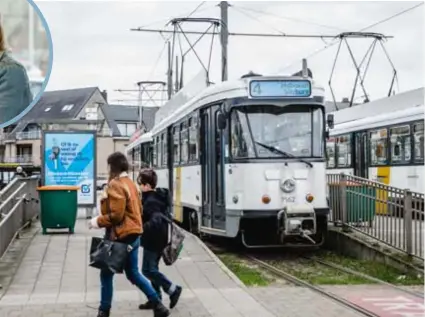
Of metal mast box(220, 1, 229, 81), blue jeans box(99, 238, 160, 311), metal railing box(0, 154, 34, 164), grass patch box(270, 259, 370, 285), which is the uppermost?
metal mast box(220, 1, 229, 81)

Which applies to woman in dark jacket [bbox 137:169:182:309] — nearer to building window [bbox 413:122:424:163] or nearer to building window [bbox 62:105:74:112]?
building window [bbox 413:122:424:163]

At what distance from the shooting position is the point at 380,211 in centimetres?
1362

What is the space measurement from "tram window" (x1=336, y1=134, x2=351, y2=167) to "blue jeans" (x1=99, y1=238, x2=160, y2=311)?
17907 millimetres

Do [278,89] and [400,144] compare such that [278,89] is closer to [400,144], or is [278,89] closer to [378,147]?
[400,144]

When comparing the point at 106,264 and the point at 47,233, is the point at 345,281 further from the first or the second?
the point at 47,233

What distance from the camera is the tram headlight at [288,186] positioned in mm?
13922

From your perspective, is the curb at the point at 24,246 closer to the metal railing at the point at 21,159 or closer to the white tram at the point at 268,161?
the white tram at the point at 268,161

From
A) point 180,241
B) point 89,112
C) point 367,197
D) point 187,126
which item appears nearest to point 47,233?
point 187,126

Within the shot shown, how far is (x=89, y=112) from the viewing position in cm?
9700

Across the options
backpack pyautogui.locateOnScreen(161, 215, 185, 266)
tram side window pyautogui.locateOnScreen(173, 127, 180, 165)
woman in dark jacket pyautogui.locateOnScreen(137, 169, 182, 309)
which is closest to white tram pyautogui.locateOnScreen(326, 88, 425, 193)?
tram side window pyautogui.locateOnScreen(173, 127, 180, 165)

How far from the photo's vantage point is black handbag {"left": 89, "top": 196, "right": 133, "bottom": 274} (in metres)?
7.51

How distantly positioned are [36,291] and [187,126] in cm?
849

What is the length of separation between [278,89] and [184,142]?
4242mm

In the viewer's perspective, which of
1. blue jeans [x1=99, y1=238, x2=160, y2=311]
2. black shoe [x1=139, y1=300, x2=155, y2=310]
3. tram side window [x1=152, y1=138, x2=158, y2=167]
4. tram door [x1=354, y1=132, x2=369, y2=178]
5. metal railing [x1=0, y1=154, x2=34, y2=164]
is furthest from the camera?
metal railing [x1=0, y1=154, x2=34, y2=164]
